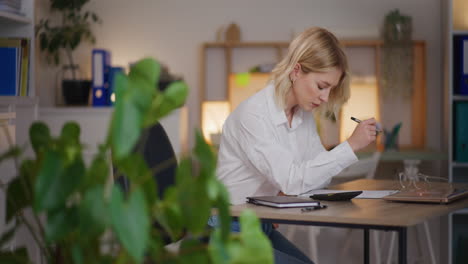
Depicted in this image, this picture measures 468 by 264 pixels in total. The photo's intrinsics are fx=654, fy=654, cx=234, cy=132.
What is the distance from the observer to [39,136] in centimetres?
73

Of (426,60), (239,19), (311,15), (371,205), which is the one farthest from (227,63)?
(371,205)

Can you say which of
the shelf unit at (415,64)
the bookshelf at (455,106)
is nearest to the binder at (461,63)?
the bookshelf at (455,106)

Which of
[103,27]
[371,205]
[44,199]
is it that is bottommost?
[371,205]

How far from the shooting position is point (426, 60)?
15.4ft

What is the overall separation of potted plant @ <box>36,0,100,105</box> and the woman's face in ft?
Result: 8.50

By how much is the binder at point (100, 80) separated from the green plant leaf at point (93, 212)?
13.0 ft

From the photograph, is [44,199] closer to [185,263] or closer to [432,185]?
[185,263]

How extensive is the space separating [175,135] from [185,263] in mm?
3759

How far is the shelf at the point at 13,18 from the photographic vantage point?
280cm

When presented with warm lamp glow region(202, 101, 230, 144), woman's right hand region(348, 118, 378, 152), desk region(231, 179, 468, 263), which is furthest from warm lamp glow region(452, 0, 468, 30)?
desk region(231, 179, 468, 263)

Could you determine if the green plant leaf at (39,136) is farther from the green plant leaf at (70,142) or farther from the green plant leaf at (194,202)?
the green plant leaf at (194,202)

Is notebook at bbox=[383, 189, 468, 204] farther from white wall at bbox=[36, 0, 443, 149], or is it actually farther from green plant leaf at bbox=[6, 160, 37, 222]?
white wall at bbox=[36, 0, 443, 149]

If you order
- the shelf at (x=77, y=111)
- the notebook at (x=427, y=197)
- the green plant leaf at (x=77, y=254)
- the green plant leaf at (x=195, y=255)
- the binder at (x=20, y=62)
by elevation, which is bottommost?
the notebook at (x=427, y=197)

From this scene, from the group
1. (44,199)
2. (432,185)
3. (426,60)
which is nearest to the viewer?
(44,199)
